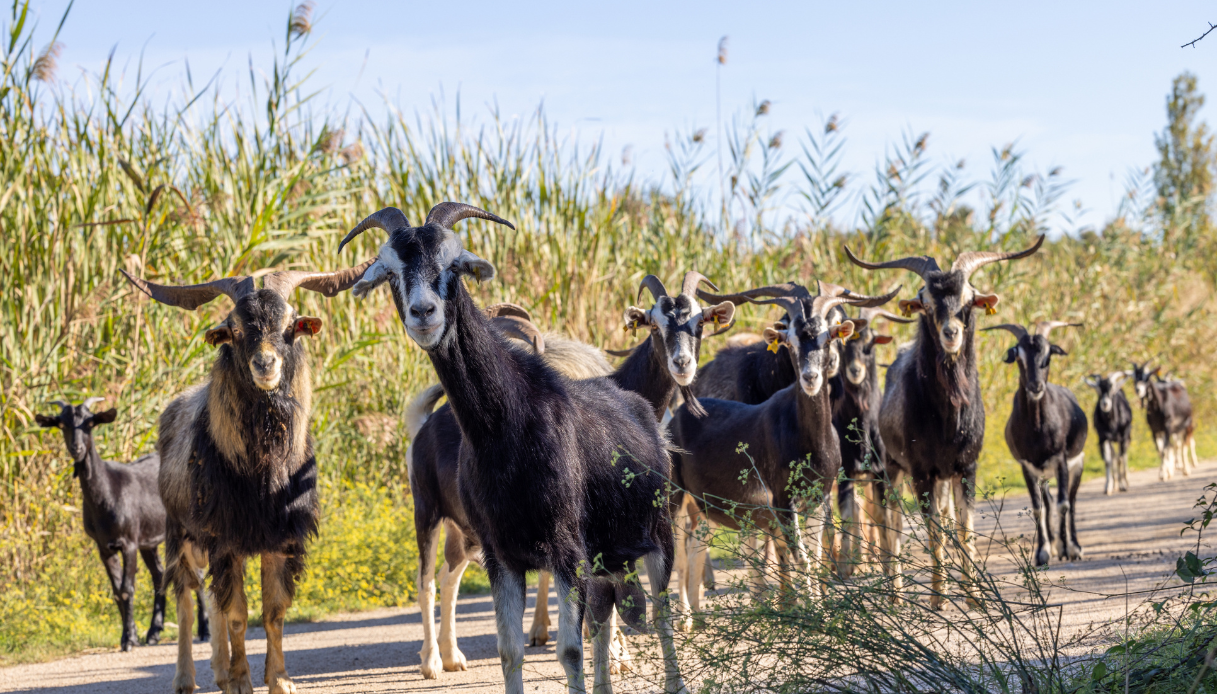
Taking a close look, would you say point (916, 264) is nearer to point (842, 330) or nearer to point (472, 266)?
point (842, 330)

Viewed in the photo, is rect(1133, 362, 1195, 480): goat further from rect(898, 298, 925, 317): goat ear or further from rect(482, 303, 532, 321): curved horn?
rect(482, 303, 532, 321): curved horn

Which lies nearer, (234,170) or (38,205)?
(38,205)

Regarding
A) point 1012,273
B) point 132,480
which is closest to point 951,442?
point 132,480

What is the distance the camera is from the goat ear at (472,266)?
4371 mm

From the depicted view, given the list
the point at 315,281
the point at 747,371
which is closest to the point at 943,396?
the point at 747,371

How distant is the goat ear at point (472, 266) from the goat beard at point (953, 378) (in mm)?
4868

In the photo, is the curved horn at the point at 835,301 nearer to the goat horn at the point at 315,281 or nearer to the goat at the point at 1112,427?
the goat horn at the point at 315,281

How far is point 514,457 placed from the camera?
4.48m

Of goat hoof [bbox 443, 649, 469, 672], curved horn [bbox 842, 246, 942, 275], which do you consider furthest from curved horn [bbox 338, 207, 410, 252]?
curved horn [bbox 842, 246, 942, 275]

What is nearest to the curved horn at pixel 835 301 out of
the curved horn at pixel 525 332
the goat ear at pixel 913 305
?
the goat ear at pixel 913 305

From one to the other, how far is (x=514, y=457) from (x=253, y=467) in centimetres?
207

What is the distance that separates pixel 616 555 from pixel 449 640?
2.35m

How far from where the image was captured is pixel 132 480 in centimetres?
893

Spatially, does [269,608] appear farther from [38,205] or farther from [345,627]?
[38,205]
